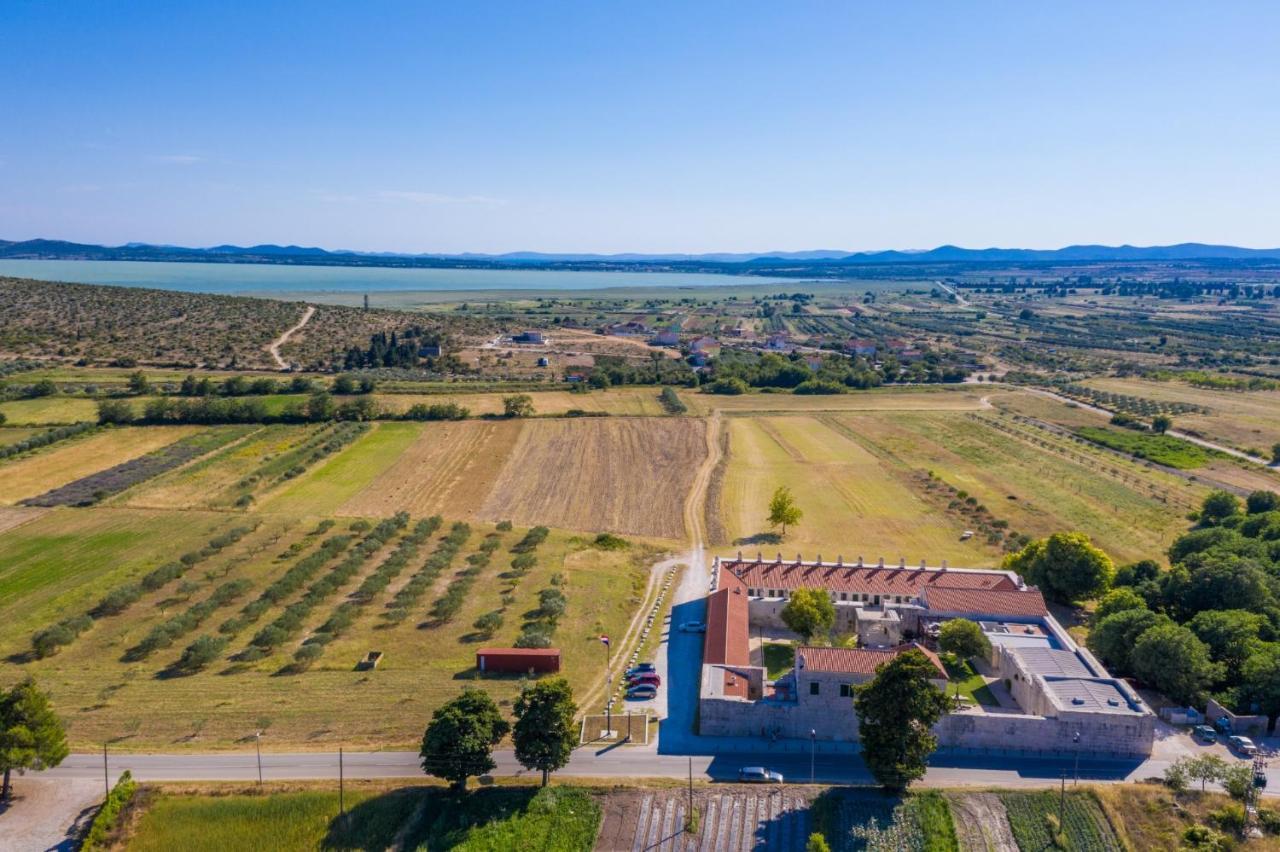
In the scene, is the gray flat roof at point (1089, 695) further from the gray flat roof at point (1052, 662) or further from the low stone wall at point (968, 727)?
the low stone wall at point (968, 727)

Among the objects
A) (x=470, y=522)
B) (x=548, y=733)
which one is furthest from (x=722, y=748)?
(x=470, y=522)

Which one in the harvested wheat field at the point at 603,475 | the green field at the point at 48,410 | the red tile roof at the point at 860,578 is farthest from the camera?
the green field at the point at 48,410

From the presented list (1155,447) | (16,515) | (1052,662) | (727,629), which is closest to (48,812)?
(727,629)

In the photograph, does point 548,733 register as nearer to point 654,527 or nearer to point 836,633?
point 836,633

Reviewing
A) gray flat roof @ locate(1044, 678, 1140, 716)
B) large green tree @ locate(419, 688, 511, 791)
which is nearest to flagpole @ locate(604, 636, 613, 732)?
large green tree @ locate(419, 688, 511, 791)

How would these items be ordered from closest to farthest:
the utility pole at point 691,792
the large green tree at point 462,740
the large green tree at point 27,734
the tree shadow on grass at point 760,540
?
1. the large green tree at point 27,734
2. the utility pole at point 691,792
3. the large green tree at point 462,740
4. the tree shadow on grass at point 760,540

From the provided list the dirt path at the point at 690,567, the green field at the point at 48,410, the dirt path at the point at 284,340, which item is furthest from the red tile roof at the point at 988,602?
Answer: the dirt path at the point at 284,340

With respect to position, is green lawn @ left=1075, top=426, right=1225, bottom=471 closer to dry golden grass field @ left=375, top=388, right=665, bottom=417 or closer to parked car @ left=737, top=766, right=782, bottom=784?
dry golden grass field @ left=375, top=388, right=665, bottom=417
